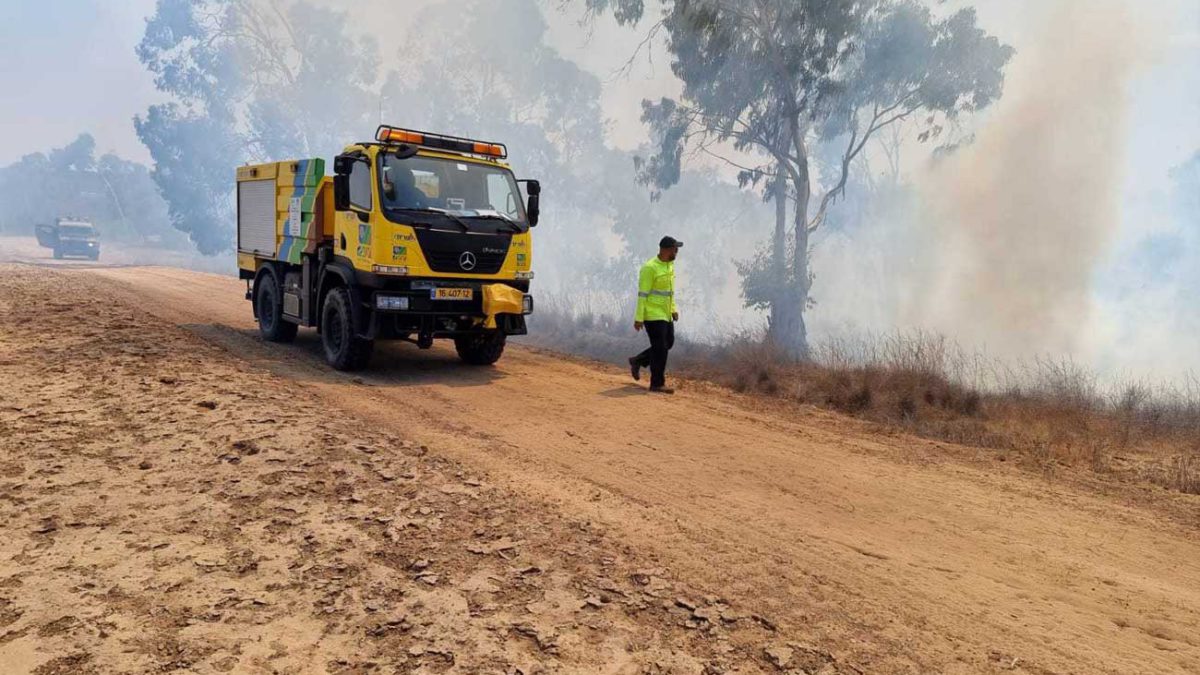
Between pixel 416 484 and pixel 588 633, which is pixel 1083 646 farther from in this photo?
pixel 416 484

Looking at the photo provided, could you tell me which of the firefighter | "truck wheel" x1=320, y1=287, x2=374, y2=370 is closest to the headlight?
"truck wheel" x1=320, y1=287, x2=374, y2=370

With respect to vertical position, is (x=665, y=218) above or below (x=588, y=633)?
above

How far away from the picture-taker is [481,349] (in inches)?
409

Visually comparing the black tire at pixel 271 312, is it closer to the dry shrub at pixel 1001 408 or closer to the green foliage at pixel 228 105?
the dry shrub at pixel 1001 408

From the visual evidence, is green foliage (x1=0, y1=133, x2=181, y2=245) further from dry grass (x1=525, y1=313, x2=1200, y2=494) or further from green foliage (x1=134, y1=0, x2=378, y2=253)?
dry grass (x1=525, y1=313, x2=1200, y2=494)

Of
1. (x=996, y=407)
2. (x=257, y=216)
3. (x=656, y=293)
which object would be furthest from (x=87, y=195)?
(x=996, y=407)

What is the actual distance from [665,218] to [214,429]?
3534cm

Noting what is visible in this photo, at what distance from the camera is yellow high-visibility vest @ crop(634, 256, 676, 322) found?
905 cm

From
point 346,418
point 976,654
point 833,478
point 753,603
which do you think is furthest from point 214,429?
point 976,654

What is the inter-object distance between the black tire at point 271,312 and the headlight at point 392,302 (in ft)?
10.5

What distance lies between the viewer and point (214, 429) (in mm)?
6098

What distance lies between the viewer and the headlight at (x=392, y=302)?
8.58m

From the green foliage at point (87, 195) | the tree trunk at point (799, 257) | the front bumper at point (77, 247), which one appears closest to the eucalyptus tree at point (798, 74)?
the tree trunk at point (799, 257)

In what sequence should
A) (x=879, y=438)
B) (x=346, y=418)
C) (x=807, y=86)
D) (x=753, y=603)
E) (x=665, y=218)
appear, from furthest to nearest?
(x=665, y=218)
(x=807, y=86)
(x=879, y=438)
(x=346, y=418)
(x=753, y=603)
